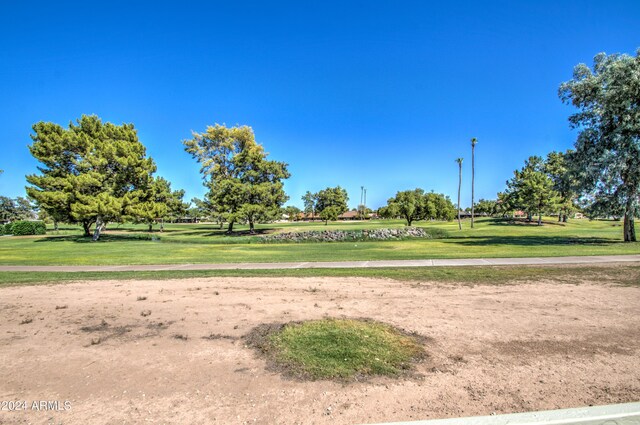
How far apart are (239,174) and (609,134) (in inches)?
1430

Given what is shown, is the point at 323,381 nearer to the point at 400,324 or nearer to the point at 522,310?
the point at 400,324

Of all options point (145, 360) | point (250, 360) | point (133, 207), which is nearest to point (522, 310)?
point (250, 360)

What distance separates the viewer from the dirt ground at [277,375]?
3.62 m

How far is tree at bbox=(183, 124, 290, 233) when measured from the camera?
42.3 m

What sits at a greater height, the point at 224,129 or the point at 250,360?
the point at 224,129

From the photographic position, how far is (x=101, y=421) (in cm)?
339

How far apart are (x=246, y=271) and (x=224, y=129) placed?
37.1 m

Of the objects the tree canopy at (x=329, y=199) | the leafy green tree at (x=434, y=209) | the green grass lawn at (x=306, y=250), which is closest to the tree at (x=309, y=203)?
the tree canopy at (x=329, y=199)

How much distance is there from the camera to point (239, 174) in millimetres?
45688

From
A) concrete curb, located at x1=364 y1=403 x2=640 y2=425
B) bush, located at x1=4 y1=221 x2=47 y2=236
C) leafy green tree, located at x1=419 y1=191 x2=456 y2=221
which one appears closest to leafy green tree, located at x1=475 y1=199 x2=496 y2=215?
leafy green tree, located at x1=419 y1=191 x2=456 y2=221

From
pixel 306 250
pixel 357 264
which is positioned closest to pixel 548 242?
pixel 306 250

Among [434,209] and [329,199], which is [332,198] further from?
[434,209]

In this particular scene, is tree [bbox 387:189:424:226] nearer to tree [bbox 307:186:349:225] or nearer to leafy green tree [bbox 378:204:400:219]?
leafy green tree [bbox 378:204:400:219]

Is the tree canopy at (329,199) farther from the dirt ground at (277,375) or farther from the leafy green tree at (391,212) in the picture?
the dirt ground at (277,375)
